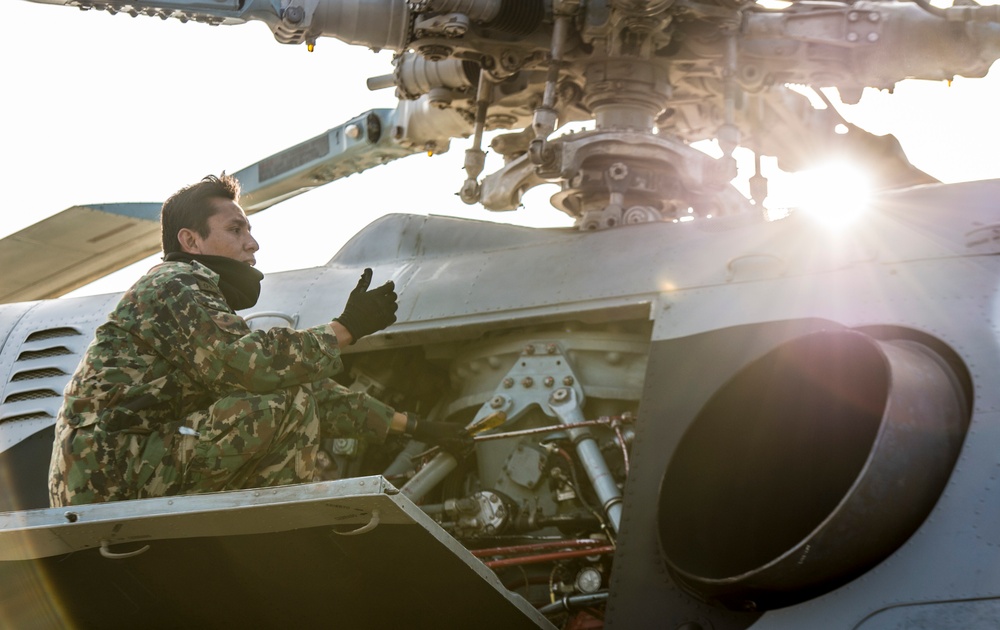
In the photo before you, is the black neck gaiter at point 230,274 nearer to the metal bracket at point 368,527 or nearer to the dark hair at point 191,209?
the dark hair at point 191,209

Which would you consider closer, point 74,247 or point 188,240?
point 188,240

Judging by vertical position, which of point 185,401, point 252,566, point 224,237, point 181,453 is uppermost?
point 224,237

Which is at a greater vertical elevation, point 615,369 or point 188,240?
point 188,240

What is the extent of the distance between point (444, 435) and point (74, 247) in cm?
368

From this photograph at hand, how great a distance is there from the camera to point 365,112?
27.1 feet

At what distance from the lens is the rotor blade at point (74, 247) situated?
26.4ft

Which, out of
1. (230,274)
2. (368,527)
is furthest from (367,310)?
(368,527)

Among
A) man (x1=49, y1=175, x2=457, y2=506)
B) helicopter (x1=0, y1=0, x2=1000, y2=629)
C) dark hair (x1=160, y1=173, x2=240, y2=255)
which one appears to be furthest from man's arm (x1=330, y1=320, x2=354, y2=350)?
helicopter (x1=0, y1=0, x2=1000, y2=629)

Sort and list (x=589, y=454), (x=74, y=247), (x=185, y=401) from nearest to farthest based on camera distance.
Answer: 1. (x=185, y=401)
2. (x=589, y=454)
3. (x=74, y=247)

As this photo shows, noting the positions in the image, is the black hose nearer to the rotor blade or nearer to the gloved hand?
the gloved hand

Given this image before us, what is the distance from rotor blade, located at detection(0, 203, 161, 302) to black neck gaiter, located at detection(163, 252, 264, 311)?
318cm

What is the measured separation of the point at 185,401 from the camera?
15.4 ft

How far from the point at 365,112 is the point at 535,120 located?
213 cm

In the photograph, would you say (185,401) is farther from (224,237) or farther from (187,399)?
(224,237)
